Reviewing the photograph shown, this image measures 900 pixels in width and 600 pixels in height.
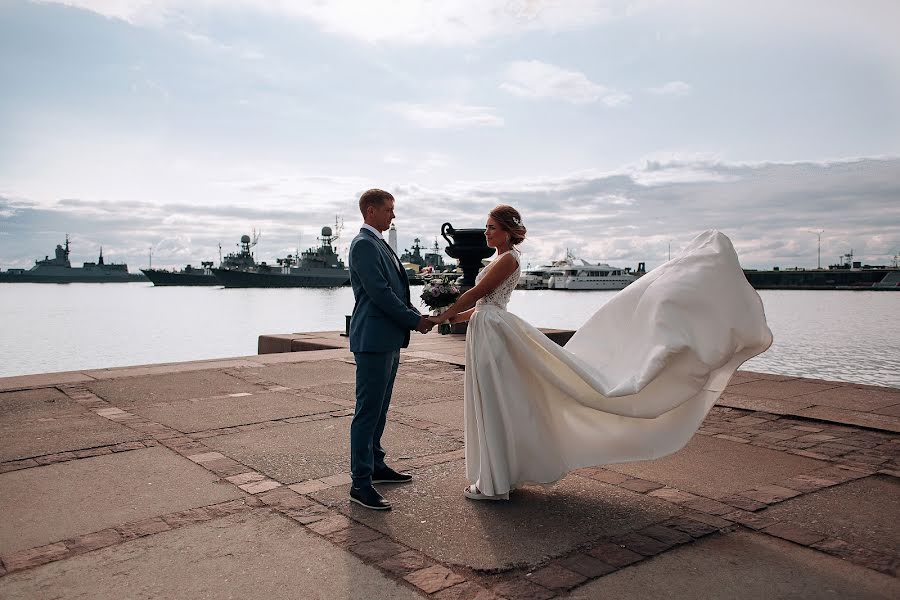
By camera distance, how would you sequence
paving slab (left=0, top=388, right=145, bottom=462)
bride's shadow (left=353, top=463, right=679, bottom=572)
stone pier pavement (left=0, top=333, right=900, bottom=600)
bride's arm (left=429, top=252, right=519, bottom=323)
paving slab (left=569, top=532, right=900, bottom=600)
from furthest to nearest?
paving slab (left=0, top=388, right=145, bottom=462) < bride's arm (left=429, top=252, right=519, bottom=323) < bride's shadow (left=353, top=463, right=679, bottom=572) < stone pier pavement (left=0, top=333, right=900, bottom=600) < paving slab (left=569, top=532, right=900, bottom=600)

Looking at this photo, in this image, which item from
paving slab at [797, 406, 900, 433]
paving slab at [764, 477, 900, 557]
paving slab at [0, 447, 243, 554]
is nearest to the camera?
paving slab at [764, 477, 900, 557]

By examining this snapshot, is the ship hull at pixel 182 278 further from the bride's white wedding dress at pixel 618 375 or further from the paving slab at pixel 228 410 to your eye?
the bride's white wedding dress at pixel 618 375

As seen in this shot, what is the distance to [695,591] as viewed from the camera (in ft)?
10.4

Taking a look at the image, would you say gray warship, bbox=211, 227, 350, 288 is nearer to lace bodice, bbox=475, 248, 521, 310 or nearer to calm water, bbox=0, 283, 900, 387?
calm water, bbox=0, 283, 900, 387

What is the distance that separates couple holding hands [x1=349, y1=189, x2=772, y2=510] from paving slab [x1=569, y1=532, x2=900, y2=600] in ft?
3.34

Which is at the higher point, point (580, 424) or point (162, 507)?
point (580, 424)

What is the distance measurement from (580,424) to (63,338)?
138 feet

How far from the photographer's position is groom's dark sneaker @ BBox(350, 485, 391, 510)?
14.1ft

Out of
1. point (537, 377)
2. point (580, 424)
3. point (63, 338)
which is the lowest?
point (63, 338)

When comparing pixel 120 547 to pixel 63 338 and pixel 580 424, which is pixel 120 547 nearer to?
pixel 580 424

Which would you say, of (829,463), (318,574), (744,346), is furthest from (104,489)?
(829,463)

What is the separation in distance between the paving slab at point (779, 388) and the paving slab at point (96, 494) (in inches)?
251

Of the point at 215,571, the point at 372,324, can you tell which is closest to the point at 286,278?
the point at 372,324

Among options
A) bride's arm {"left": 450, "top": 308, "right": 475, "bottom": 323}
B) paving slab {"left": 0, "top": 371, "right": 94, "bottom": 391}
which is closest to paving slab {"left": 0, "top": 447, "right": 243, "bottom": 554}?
bride's arm {"left": 450, "top": 308, "right": 475, "bottom": 323}
